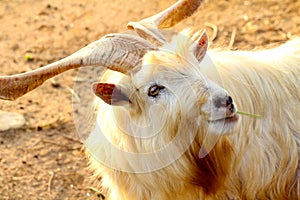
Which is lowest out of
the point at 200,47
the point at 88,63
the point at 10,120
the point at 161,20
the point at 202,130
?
the point at 10,120

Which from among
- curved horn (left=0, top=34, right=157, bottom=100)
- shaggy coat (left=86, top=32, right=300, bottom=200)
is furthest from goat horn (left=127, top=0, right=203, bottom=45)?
curved horn (left=0, top=34, right=157, bottom=100)

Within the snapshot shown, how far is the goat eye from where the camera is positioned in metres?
2.91

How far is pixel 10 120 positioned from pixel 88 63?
1.99m

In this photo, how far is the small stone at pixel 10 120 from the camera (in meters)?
4.69

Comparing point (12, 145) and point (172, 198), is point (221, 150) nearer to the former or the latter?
point (172, 198)

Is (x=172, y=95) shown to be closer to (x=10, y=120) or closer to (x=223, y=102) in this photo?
(x=223, y=102)

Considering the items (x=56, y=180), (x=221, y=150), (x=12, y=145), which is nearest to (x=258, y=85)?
(x=221, y=150)

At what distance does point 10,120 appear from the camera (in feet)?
15.6

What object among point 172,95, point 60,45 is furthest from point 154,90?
point 60,45

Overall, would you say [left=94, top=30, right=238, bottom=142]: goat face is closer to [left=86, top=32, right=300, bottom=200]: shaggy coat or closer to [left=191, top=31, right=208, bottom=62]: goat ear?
[left=86, top=32, right=300, bottom=200]: shaggy coat

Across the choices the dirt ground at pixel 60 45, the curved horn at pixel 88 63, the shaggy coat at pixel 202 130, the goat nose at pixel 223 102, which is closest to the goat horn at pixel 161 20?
the shaggy coat at pixel 202 130

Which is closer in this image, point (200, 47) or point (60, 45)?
point (200, 47)

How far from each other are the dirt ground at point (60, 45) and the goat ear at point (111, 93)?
129cm

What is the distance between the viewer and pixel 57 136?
4621 mm
